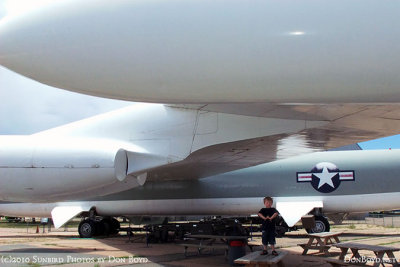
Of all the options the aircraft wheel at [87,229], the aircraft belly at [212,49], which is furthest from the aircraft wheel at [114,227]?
the aircraft belly at [212,49]

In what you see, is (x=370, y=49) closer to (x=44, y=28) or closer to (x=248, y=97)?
(x=248, y=97)

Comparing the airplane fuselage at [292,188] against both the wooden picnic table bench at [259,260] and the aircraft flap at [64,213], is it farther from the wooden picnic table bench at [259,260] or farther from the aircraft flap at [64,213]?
the wooden picnic table bench at [259,260]

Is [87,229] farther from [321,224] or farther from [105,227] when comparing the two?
[321,224]

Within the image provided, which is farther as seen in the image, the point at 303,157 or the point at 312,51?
the point at 303,157

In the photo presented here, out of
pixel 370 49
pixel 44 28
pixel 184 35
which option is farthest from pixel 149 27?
pixel 370 49

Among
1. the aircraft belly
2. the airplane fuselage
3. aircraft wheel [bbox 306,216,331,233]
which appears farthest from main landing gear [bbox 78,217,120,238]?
the aircraft belly

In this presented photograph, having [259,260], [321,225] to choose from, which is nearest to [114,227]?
[321,225]

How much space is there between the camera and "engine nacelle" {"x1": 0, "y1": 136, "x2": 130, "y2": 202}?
7859 mm

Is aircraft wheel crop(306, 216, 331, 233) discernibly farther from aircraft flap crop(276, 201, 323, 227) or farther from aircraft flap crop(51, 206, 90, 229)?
aircraft flap crop(51, 206, 90, 229)

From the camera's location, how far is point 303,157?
15.4 meters

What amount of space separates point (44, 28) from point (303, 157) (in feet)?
42.9

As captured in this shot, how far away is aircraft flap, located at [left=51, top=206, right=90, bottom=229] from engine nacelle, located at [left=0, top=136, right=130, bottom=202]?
7.00 m

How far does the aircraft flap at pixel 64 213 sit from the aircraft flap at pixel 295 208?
732 cm

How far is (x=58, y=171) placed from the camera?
791cm
